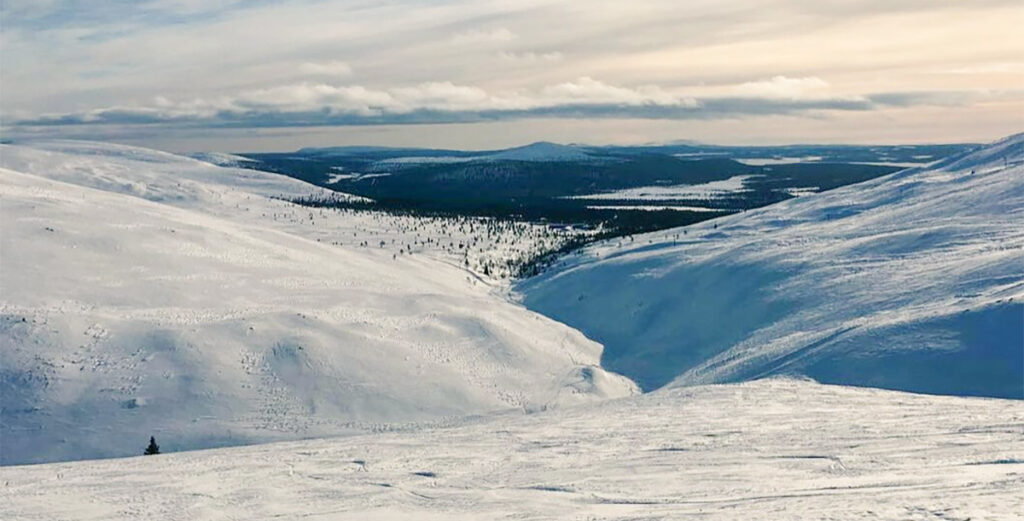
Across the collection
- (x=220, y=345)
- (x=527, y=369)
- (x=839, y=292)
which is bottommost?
(x=527, y=369)

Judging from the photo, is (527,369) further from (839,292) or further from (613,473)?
(613,473)

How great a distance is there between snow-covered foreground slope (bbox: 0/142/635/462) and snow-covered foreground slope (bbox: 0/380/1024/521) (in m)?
10.2

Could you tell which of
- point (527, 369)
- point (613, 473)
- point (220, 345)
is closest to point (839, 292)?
point (527, 369)

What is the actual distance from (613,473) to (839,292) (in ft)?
93.3

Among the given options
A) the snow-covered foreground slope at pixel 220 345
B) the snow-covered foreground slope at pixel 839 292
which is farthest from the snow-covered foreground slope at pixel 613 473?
the snow-covered foreground slope at pixel 220 345

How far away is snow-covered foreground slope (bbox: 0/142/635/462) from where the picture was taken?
28922 mm

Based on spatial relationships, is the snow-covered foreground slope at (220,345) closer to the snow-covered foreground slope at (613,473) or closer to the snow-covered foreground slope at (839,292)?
the snow-covered foreground slope at (839,292)

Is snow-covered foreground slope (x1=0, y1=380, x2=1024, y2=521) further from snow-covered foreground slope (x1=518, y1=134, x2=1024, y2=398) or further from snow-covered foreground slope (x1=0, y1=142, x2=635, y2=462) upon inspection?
snow-covered foreground slope (x1=0, y1=142, x2=635, y2=462)

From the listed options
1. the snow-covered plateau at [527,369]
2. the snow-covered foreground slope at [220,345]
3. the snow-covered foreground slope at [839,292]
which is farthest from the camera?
the snow-covered foreground slope at [220,345]

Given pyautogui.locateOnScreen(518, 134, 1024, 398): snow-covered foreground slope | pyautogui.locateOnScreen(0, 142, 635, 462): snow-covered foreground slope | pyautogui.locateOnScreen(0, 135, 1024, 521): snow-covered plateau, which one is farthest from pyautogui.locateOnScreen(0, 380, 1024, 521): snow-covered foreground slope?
pyautogui.locateOnScreen(0, 142, 635, 462): snow-covered foreground slope

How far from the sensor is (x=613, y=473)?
14.6m

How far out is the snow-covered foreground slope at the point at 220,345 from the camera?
28.9 m

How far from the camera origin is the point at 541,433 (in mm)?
19578

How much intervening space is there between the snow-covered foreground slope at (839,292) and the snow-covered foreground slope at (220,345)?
5.17m
